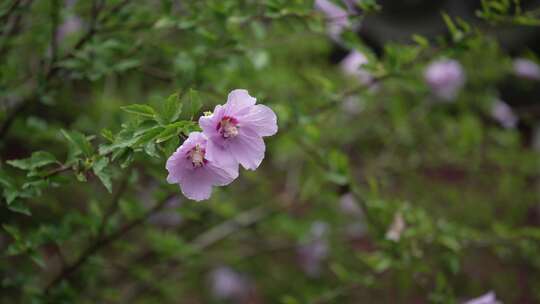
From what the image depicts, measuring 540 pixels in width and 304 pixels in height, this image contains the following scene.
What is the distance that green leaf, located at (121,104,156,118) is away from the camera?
77cm

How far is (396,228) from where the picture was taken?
130 centimetres

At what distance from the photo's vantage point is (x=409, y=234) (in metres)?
1.22

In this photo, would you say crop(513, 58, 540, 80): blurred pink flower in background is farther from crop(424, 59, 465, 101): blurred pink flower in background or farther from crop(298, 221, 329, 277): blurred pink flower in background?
crop(298, 221, 329, 277): blurred pink flower in background

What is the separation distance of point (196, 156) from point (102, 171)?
5.5 inches

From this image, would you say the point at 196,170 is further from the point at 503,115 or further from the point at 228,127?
the point at 503,115

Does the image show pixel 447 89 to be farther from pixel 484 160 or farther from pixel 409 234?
pixel 409 234

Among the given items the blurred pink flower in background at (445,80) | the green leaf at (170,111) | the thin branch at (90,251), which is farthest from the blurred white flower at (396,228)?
the blurred pink flower in background at (445,80)

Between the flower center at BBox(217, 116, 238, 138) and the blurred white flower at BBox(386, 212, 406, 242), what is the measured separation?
1.92 ft

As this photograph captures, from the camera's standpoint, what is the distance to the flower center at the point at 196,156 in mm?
828

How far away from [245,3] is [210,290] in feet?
4.95

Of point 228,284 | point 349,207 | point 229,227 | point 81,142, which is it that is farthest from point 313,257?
point 81,142

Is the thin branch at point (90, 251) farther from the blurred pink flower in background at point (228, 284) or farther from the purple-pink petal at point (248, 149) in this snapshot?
the blurred pink flower in background at point (228, 284)

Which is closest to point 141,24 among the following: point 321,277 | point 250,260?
point 250,260

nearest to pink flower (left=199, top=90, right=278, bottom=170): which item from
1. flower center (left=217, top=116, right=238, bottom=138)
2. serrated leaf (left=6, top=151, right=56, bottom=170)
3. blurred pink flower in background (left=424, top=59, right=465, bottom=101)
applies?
flower center (left=217, top=116, right=238, bottom=138)
